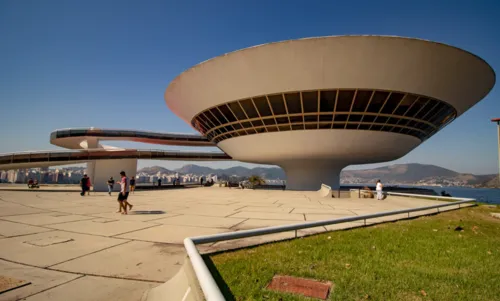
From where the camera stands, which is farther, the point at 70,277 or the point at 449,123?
the point at 449,123

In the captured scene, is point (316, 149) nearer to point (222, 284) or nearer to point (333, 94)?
point (333, 94)

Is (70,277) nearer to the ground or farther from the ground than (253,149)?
nearer to the ground

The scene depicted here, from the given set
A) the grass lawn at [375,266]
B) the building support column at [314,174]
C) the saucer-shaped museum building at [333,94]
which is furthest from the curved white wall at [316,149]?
the grass lawn at [375,266]

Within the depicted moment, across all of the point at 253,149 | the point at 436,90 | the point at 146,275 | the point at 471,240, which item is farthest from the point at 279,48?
the point at 146,275

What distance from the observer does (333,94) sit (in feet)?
65.8

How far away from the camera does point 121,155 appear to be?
33812mm

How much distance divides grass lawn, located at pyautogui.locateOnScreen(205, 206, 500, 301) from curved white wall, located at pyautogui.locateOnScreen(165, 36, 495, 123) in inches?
587

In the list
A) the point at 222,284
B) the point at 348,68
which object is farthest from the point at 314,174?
the point at 222,284

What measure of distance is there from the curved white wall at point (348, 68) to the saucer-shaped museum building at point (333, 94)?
0.22 ft

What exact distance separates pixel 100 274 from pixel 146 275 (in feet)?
2.14

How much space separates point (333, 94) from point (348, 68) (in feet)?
7.22

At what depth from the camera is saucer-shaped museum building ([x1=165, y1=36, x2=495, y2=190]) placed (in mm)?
18203

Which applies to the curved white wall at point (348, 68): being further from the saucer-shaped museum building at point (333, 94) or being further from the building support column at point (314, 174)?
the building support column at point (314, 174)

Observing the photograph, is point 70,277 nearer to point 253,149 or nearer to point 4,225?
point 4,225
